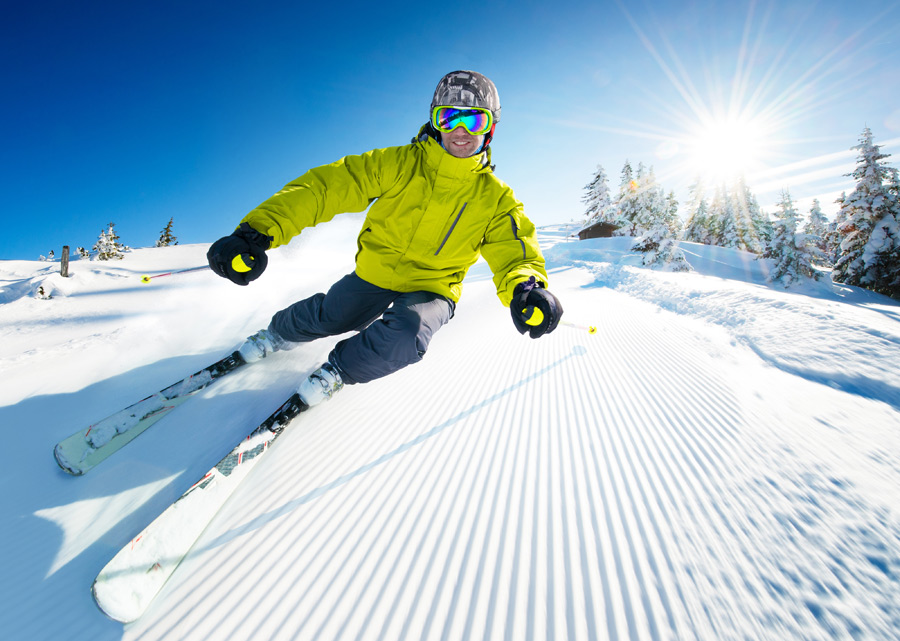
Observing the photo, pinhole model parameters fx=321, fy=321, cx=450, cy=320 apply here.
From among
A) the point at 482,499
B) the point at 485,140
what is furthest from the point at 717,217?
the point at 482,499

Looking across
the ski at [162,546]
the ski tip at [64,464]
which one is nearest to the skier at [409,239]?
the ski at [162,546]

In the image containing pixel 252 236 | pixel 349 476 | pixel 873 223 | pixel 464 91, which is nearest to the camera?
pixel 349 476

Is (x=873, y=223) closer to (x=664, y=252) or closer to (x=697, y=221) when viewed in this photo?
(x=664, y=252)

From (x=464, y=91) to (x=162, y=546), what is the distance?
3.05 meters

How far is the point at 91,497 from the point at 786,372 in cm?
510

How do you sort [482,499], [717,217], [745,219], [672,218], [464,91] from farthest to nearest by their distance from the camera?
1. [717,217]
2. [745,219]
3. [672,218]
4. [464,91]
5. [482,499]

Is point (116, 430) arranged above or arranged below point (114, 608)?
above

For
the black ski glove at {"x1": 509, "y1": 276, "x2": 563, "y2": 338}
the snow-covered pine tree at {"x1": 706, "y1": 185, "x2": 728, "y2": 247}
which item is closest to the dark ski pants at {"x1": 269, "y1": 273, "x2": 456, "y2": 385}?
the black ski glove at {"x1": 509, "y1": 276, "x2": 563, "y2": 338}

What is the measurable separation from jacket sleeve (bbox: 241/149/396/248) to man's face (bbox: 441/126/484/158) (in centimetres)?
42

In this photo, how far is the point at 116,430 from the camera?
1780 millimetres

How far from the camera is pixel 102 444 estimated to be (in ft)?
5.62

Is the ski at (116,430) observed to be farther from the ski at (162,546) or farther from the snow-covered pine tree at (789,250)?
the snow-covered pine tree at (789,250)

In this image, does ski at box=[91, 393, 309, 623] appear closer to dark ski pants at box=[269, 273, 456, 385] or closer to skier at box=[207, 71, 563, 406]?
skier at box=[207, 71, 563, 406]

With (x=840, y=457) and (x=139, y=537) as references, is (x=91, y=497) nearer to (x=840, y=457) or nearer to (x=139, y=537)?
(x=139, y=537)
